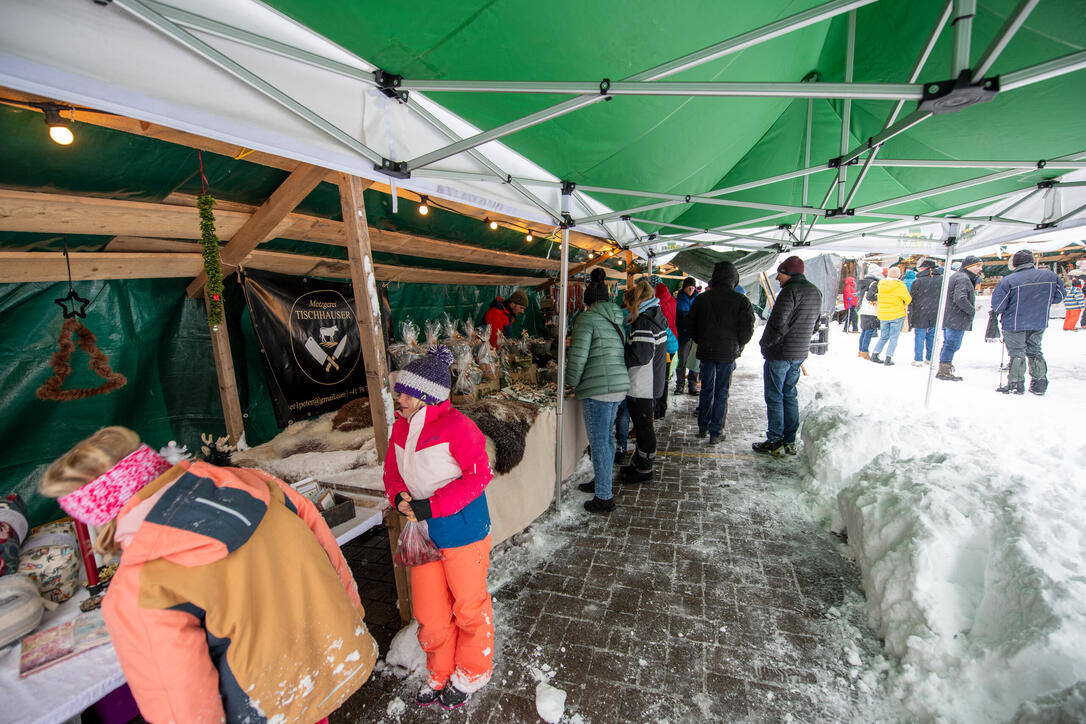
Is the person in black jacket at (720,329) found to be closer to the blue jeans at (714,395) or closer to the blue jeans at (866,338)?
the blue jeans at (714,395)

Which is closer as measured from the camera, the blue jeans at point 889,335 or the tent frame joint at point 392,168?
the tent frame joint at point 392,168

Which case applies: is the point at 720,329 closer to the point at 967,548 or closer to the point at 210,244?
the point at 967,548

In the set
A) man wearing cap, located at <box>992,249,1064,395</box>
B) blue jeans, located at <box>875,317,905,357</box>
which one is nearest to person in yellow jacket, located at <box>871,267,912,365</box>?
blue jeans, located at <box>875,317,905,357</box>

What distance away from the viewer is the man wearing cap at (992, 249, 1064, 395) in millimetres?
6234

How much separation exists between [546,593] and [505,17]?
3436 millimetres

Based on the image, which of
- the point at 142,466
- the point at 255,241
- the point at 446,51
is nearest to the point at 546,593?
the point at 142,466

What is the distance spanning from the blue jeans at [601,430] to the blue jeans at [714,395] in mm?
2341

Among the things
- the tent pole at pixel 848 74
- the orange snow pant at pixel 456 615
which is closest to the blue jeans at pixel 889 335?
the tent pole at pixel 848 74

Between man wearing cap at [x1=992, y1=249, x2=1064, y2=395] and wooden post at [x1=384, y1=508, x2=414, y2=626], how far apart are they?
919 centimetres

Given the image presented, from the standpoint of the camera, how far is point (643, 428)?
4.44 meters

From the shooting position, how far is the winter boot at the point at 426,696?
2223 mm

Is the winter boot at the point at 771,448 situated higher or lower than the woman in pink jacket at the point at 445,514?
lower

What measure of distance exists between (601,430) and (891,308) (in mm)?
9346

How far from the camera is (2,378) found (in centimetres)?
303
